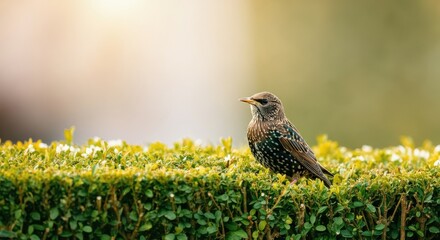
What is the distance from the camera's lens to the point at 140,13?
19625 mm

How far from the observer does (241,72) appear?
65.6 ft

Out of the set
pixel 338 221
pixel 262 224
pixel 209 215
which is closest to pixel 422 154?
pixel 338 221

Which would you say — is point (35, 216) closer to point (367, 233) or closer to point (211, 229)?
point (211, 229)

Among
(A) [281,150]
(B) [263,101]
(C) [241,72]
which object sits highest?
(C) [241,72]

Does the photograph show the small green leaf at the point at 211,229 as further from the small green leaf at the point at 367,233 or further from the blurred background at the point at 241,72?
the blurred background at the point at 241,72

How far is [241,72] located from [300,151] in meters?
13.6

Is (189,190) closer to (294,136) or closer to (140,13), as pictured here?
(294,136)

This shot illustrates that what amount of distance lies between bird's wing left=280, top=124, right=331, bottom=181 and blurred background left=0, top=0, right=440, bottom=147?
9.95 meters

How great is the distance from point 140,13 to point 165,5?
2.96 ft

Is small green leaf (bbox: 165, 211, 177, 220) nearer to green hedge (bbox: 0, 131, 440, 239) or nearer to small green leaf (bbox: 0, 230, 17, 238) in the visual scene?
Answer: green hedge (bbox: 0, 131, 440, 239)

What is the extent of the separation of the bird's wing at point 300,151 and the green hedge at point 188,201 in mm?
333

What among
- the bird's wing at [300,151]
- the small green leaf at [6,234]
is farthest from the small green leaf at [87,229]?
the bird's wing at [300,151]

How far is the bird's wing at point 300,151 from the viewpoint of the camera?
21.1 feet

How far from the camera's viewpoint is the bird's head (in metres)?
6.76
